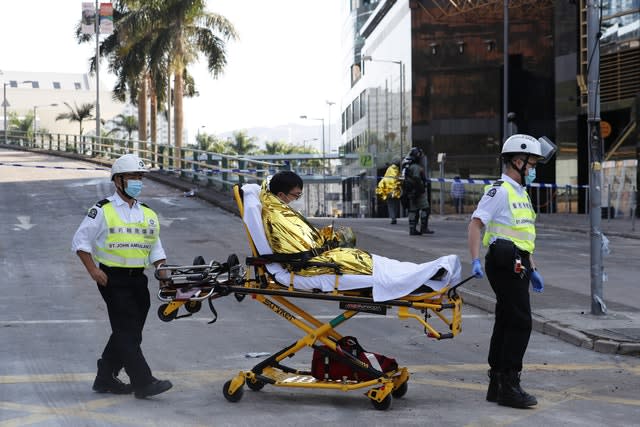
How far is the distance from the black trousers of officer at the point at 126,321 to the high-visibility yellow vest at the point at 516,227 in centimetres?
253

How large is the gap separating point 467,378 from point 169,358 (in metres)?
2.56

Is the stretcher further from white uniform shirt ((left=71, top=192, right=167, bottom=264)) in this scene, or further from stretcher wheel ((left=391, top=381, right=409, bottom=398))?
white uniform shirt ((left=71, top=192, right=167, bottom=264))

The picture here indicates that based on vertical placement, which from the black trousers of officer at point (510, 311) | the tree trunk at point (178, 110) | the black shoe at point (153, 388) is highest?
the tree trunk at point (178, 110)

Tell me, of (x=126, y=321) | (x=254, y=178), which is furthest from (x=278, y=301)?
(x=254, y=178)

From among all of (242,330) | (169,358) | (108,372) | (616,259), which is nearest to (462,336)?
(242,330)

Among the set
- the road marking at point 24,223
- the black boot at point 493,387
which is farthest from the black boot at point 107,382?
the road marking at point 24,223

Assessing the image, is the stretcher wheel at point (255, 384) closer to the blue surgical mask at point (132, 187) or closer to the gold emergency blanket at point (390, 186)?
the blue surgical mask at point (132, 187)

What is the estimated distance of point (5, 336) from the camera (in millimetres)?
9523

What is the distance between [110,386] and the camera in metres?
7.12

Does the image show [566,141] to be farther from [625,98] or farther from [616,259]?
[616,259]

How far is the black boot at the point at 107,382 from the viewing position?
7.12m

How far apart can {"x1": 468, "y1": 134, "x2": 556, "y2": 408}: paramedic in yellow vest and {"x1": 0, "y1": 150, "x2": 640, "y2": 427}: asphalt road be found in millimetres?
203

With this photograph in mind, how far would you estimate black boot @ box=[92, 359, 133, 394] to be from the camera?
7117mm

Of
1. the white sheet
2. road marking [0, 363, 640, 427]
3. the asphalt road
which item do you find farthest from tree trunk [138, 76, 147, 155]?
the white sheet
